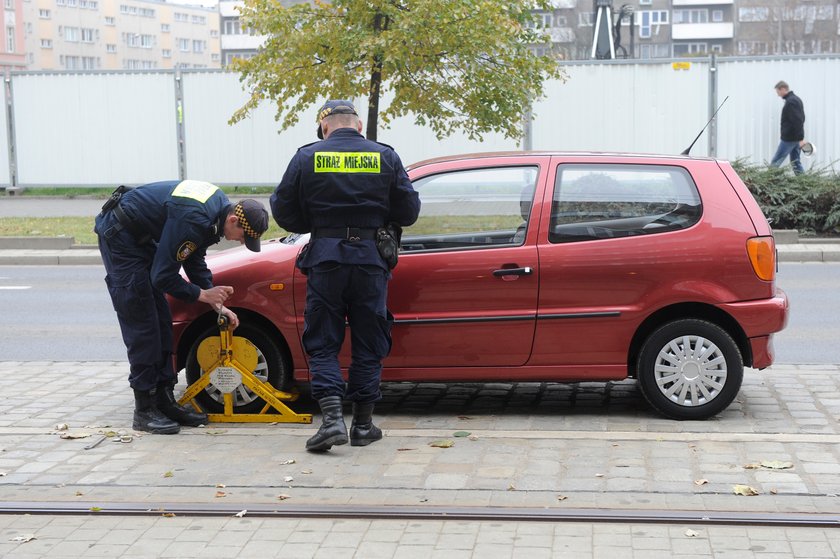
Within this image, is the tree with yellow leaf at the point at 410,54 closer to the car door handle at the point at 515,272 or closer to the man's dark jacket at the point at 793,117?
the man's dark jacket at the point at 793,117

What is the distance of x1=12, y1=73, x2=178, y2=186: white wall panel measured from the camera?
78.6ft

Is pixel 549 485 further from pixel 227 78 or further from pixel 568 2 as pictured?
pixel 568 2

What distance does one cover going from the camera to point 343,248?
5977 mm

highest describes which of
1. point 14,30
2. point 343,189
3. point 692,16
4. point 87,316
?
point 14,30

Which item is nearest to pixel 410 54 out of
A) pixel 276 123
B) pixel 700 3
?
pixel 276 123

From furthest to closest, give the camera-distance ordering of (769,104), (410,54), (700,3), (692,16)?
(692,16) → (700,3) → (769,104) → (410,54)

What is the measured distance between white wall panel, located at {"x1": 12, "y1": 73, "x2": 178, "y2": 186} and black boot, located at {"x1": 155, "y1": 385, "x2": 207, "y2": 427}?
17.9 metres

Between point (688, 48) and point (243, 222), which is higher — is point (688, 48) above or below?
above

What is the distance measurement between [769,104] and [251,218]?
673 inches

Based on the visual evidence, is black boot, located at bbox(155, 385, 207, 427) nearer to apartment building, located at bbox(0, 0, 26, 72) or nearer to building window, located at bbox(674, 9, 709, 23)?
building window, located at bbox(674, 9, 709, 23)

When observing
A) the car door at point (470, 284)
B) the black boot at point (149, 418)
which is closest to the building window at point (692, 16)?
the car door at point (470, 284)

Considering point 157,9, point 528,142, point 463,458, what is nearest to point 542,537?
point 463,458

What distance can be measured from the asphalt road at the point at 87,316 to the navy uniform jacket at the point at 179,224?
2991 mm

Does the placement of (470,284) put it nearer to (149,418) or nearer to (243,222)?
(243,222)
